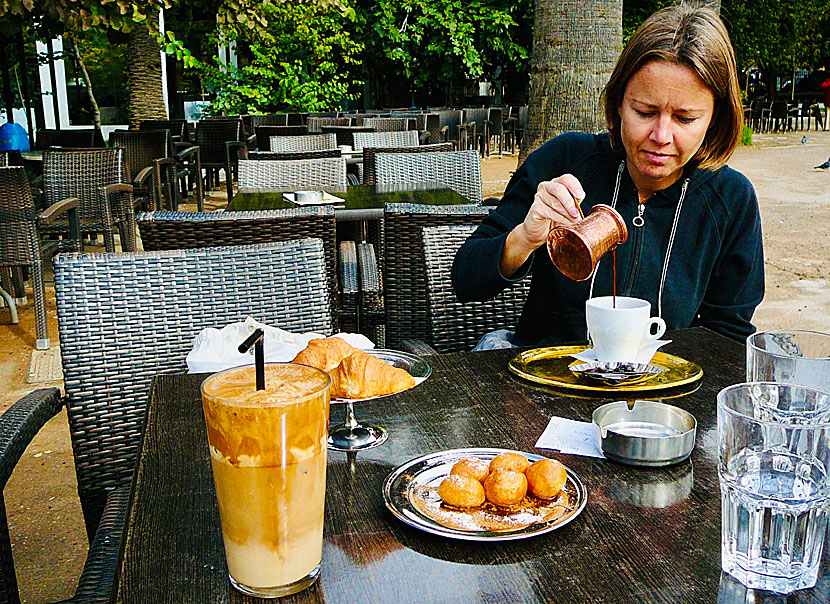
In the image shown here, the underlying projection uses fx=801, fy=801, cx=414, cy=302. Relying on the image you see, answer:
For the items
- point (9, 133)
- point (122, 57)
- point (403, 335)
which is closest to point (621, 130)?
point (403, 335)

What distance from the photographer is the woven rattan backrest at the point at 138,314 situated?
180 centimetres

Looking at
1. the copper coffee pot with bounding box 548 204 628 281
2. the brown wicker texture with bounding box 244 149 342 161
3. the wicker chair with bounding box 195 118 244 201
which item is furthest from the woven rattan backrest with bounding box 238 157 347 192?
the wicker chair with bounding box 195 118 244 201

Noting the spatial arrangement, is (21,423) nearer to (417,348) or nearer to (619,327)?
(417,348)

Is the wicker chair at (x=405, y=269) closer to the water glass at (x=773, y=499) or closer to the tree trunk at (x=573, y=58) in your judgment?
the water glass at (x=773, y=499)

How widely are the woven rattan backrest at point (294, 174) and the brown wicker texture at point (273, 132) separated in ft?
10.5

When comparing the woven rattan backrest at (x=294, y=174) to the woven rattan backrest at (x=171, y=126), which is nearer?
the woven rattan backrest at (x=294, y=174)

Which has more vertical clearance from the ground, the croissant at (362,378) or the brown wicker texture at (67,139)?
the brown wicker texture at (67,139)

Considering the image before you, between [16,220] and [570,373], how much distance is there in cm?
419

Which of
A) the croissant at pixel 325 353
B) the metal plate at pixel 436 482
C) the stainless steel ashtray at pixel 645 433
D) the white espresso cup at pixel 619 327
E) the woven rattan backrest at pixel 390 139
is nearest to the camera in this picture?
the metal plate at pixel 436 482

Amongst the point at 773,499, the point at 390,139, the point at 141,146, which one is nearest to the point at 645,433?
the point at 773,499

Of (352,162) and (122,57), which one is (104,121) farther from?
(352,162)

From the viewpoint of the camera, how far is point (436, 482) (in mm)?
1094

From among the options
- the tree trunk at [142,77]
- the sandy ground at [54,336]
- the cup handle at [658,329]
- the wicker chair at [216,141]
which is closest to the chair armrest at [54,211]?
the sandy ground at [54,336]

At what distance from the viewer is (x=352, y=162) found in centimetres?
683
